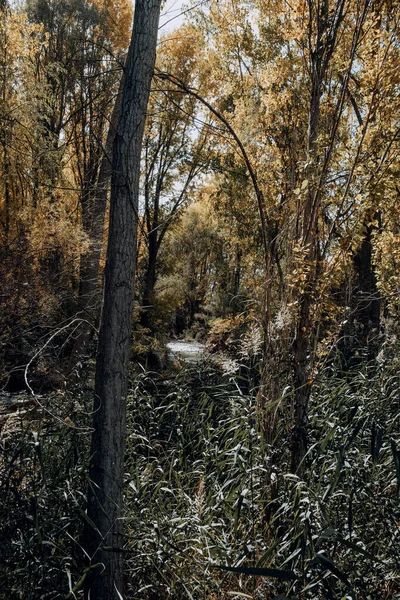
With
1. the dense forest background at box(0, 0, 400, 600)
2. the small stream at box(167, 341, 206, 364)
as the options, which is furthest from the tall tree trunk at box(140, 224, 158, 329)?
the dense forest background at box(0, 0, 400, 600)

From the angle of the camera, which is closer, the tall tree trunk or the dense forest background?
the dense forest background

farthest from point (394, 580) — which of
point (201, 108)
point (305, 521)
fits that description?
point (201, 108)

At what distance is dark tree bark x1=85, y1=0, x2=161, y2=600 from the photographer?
2674 mm

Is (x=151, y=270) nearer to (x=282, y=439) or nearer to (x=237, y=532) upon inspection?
(x=282, y=439)

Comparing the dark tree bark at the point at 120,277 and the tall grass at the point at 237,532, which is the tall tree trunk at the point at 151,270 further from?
the dark tree bark at the point at 120,277

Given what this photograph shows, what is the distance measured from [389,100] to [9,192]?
8204 millimetres

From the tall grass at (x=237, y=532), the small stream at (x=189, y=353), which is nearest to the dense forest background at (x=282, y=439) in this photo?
the tall grass at (x=237, y=532)

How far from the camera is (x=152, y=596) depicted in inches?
106

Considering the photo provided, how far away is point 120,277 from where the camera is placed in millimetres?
2723

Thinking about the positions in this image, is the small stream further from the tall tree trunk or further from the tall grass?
the tall grass

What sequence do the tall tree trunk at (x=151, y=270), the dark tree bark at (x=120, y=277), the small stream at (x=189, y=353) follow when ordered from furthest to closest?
the tall tree trunk at (x=151, y=270), the small stream at (x=189, y=353), the dark tree bark at (x=120, y=277)

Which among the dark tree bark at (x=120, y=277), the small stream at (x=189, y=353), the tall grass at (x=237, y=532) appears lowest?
the small stream at (x=189, y=353)

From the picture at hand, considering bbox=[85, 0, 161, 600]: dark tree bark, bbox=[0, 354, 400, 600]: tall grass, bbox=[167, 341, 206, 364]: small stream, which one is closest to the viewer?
bbox=[0, 354, 400, 600]: tall grass

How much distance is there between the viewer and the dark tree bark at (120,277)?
8.77 feet
